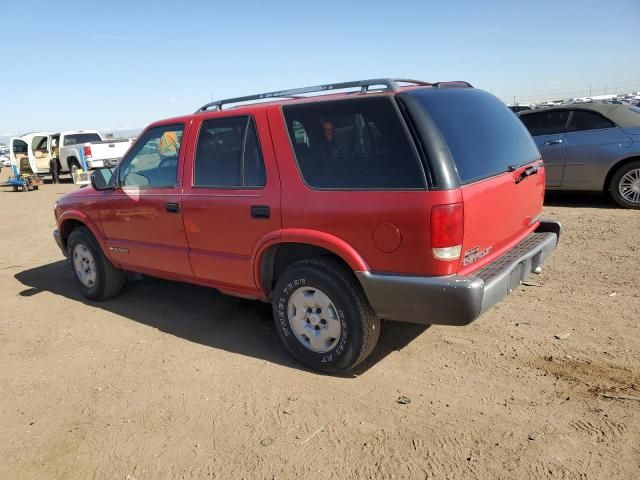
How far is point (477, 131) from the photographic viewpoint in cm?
331

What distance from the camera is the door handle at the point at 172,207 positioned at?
13.5ft

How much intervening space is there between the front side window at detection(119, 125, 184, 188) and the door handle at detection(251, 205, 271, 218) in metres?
1.00

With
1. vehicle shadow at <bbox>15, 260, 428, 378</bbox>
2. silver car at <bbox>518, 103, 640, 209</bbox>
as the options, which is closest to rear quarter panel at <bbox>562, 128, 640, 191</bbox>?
silver car at <bbox>518, 103, 640, 209</bbox>

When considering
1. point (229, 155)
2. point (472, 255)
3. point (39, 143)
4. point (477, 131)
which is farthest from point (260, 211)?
point (39, 143)

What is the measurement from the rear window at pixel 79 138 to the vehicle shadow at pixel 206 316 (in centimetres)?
1583

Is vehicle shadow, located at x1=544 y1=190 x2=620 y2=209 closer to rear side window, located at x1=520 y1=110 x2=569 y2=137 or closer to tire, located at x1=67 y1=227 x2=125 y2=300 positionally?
rear side window, located at x1=520 y1=110 x2=569 y2=137

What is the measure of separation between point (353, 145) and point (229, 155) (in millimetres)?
1128

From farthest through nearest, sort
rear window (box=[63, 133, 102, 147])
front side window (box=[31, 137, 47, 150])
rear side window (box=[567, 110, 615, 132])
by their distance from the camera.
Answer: front side window (box=[31, 137, 47, 150]) < rear window (box=[63, 133, 102, 147]) < rear side window (box=[567, 110, 615, 132])

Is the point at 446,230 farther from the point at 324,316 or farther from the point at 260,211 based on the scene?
the point at 260,211

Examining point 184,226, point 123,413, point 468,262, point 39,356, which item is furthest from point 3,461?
point 468,262

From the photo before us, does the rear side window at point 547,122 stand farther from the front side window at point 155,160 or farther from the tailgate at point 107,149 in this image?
the tailgate at point 107,149

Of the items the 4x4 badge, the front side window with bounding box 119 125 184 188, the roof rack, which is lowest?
the 4x4 badge

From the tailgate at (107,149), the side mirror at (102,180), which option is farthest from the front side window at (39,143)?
the side mirror at (102,180)

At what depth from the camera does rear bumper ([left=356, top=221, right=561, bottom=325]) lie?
9.34 ft
